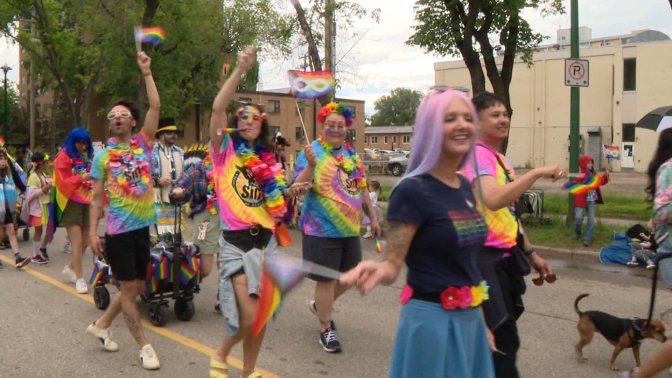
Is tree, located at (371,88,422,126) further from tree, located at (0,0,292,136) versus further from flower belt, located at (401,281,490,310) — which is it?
flower belt, located at (401,281,490,310)

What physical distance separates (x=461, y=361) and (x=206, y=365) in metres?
2.91

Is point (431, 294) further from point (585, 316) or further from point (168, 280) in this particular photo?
point (168, 280)

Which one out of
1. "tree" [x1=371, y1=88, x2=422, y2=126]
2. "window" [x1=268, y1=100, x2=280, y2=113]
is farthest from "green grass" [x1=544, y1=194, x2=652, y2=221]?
"tree" [x1=371, y1=88, x2=422, y2=126]

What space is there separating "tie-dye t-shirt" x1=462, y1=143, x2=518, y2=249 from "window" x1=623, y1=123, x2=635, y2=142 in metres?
39.1

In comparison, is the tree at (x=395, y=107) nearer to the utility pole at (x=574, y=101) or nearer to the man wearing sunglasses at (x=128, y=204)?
the utility pole at (x=574, y=101)

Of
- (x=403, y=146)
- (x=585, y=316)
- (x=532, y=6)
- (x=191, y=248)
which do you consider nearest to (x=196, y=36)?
(x=532, y=6)

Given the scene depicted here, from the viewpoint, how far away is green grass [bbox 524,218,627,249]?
10836mm

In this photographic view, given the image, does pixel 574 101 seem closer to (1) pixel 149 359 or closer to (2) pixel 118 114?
(2) pixel 118 114

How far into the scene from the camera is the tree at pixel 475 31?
41.2ft

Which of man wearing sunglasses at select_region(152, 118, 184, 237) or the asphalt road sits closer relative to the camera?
the asphalt road

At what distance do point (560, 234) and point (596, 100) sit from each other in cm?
3218

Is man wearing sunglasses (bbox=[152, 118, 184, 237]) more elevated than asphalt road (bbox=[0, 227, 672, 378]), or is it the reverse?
man wearing sunglasses (bbox=[152, 118, 184, 237])

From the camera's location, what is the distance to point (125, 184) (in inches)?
199

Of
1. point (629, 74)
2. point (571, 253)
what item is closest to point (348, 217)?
point (571, 253)
